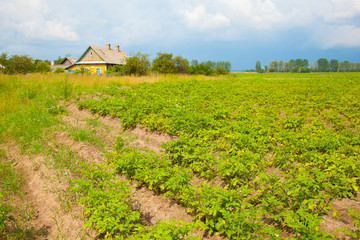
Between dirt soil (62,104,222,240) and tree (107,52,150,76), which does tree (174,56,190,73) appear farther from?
dirt soil (62,104,222,240)

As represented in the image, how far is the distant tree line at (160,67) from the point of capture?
77.6 feet

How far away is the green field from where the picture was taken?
271 cm

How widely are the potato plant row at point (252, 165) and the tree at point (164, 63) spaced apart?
20526mm

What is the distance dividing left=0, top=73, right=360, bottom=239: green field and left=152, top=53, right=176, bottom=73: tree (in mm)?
18815

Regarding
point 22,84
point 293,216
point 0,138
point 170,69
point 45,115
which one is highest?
point 170,69

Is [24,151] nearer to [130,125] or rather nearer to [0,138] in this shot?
[0,138]

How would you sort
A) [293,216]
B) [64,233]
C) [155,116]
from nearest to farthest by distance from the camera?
[293,216] → [64,233] → [155,116]

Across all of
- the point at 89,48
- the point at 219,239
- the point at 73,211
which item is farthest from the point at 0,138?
the point at 89,48

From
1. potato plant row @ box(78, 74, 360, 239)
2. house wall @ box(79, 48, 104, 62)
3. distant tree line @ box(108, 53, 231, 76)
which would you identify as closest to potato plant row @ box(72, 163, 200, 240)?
potato plant row @ box(78, 74, 360, 239)

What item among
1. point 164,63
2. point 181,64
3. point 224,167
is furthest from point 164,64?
point 224,167

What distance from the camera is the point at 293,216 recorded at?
277 centimetres

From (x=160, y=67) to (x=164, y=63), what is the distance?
2.55ft

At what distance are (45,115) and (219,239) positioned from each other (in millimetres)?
7148

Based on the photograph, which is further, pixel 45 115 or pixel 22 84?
pixel 22 84
